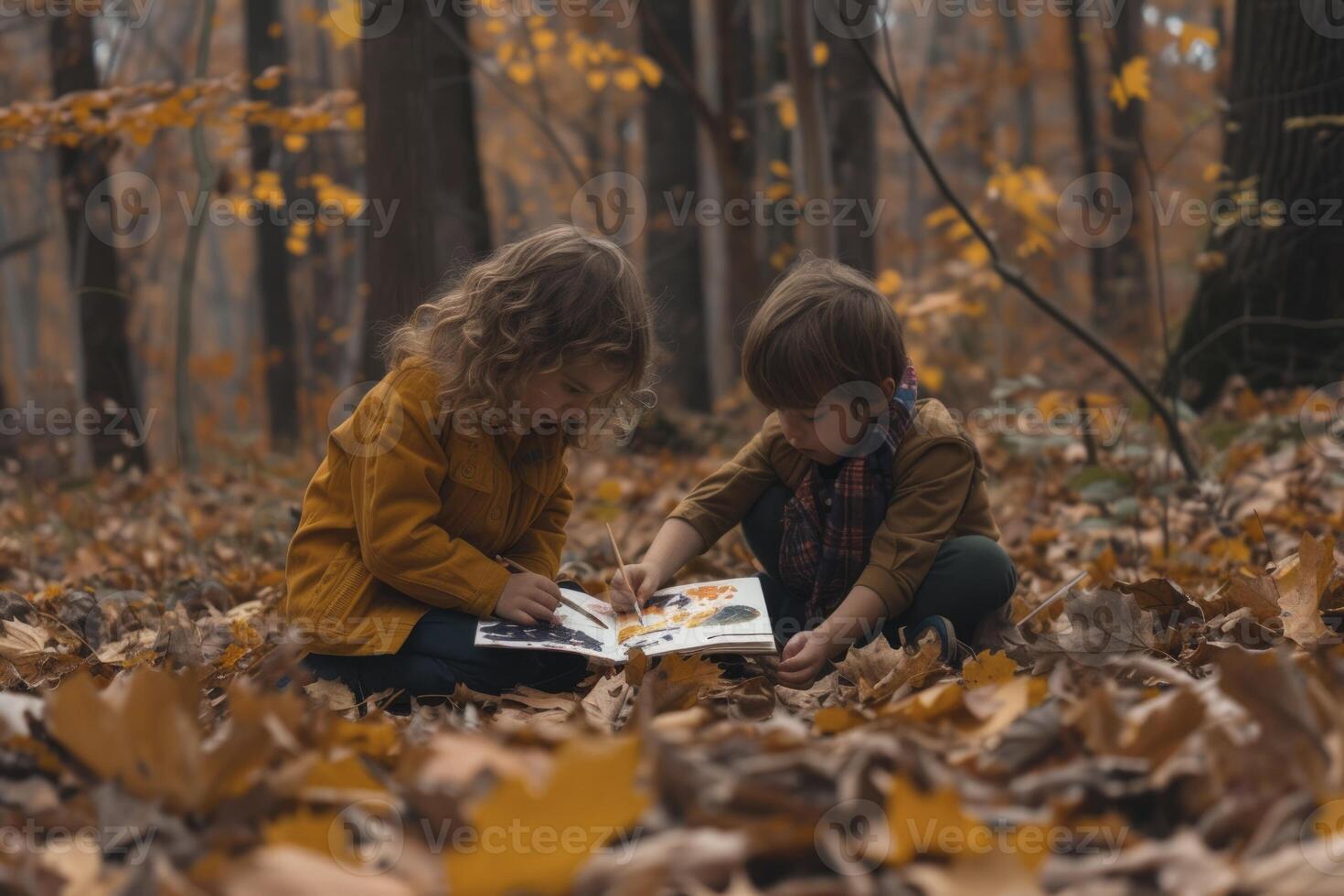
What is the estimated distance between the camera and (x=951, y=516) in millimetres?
2537

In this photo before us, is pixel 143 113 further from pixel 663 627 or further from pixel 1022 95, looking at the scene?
pixel 1022 95

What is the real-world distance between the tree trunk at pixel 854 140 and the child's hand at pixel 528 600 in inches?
171

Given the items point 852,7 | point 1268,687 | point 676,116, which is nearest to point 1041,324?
point 676,116

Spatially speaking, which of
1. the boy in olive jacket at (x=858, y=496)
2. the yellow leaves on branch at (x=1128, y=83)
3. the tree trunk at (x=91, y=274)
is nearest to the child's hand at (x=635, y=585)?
the boy in olive jacket at (x=858, y=496)

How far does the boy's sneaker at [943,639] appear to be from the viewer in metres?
2.36

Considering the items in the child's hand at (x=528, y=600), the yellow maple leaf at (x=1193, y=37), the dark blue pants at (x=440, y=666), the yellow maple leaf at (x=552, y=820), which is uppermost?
the yellow maple leaf at (x=1193, y=37)

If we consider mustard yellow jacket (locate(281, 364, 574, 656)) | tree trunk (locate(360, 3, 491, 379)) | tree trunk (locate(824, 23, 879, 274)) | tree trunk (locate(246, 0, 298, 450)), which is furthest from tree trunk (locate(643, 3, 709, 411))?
mustard yellow jacket (locate(281, 364, 574, 656))

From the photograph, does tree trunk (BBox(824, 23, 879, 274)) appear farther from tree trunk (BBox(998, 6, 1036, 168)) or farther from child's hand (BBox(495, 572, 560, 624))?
tree trunk (BBox(998, 6, 1036, 168))

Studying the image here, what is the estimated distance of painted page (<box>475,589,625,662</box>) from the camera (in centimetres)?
232

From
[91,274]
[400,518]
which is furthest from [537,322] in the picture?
[91,274]

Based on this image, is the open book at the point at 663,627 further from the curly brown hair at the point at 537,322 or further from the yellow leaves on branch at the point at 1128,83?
the yellow leaves on branch at the point at 1128,83

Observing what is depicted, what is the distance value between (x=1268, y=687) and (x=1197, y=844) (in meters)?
0.29

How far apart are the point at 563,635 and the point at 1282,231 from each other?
3.95m

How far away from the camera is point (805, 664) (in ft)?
7.64
